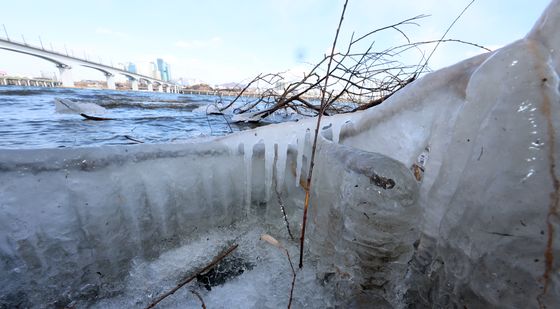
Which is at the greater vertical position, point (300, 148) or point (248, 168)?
point (300, 148)

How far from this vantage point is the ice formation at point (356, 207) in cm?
71

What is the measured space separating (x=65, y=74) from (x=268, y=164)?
49593mm

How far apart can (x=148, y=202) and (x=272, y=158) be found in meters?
0.78

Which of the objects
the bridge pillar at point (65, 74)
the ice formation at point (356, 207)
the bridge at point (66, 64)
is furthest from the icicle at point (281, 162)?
the bridge pillar at point (65, 74)

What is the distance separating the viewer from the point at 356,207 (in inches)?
40.5

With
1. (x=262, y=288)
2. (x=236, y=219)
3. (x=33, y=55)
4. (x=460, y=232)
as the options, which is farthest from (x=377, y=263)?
(x=33, y=55)

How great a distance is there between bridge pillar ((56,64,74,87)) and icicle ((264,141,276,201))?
158 feet

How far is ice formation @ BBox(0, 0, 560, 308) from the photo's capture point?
0.71 m

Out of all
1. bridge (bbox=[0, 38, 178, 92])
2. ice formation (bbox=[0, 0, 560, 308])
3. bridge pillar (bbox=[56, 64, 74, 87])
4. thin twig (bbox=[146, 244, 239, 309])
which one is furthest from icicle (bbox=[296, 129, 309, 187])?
bridge pillar (bbox=[56, 64, 74, 87])

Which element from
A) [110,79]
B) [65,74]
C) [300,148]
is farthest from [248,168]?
[110,79]

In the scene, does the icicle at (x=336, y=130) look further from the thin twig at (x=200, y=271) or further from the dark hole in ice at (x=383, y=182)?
the thin twig at (x=200, y=271)

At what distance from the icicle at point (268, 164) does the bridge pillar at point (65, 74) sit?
48182 millimetres

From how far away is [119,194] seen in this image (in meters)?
1.19

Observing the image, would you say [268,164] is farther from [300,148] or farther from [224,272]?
[224,272]
